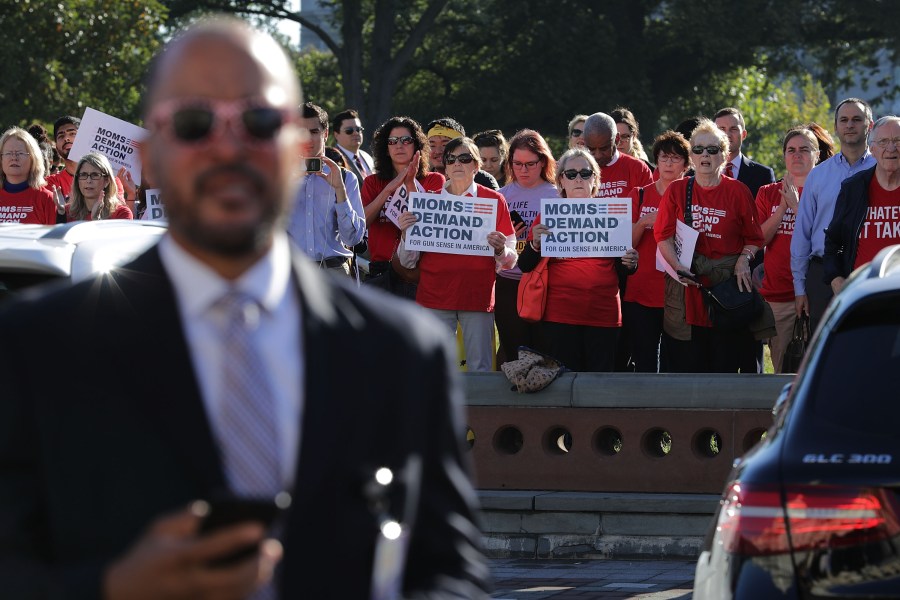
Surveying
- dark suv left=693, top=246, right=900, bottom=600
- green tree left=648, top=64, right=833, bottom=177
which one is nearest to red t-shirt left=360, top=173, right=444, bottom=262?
dark suv left=693, top=246, right=900, bottom=600

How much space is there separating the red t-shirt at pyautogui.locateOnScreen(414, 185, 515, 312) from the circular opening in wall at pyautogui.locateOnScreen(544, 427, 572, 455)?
1.52 metres

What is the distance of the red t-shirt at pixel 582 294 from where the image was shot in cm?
1094

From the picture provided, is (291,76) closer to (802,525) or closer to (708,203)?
(802,525)

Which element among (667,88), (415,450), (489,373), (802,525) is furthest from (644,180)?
(667,88)

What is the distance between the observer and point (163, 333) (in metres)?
2.26

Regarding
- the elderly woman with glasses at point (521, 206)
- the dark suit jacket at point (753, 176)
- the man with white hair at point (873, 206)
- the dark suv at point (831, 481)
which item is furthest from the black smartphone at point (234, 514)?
the dark suit jacket at point (753, 176)

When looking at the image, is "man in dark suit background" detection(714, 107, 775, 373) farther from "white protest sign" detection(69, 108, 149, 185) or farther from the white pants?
"white protest sign" detection(69, 108, 149, 185)

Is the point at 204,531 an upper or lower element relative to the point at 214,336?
lower

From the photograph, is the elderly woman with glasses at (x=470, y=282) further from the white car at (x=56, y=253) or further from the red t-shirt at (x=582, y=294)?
the white car at (x=56, y=253)

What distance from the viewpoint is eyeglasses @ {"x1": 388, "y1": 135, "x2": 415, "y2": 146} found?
12.2 m

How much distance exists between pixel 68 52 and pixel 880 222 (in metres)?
22.3

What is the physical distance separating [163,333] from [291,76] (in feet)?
1.28

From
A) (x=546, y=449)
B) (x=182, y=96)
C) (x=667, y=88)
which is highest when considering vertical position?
(x=667, y=88)

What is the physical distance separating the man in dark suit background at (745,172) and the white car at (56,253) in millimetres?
5772
